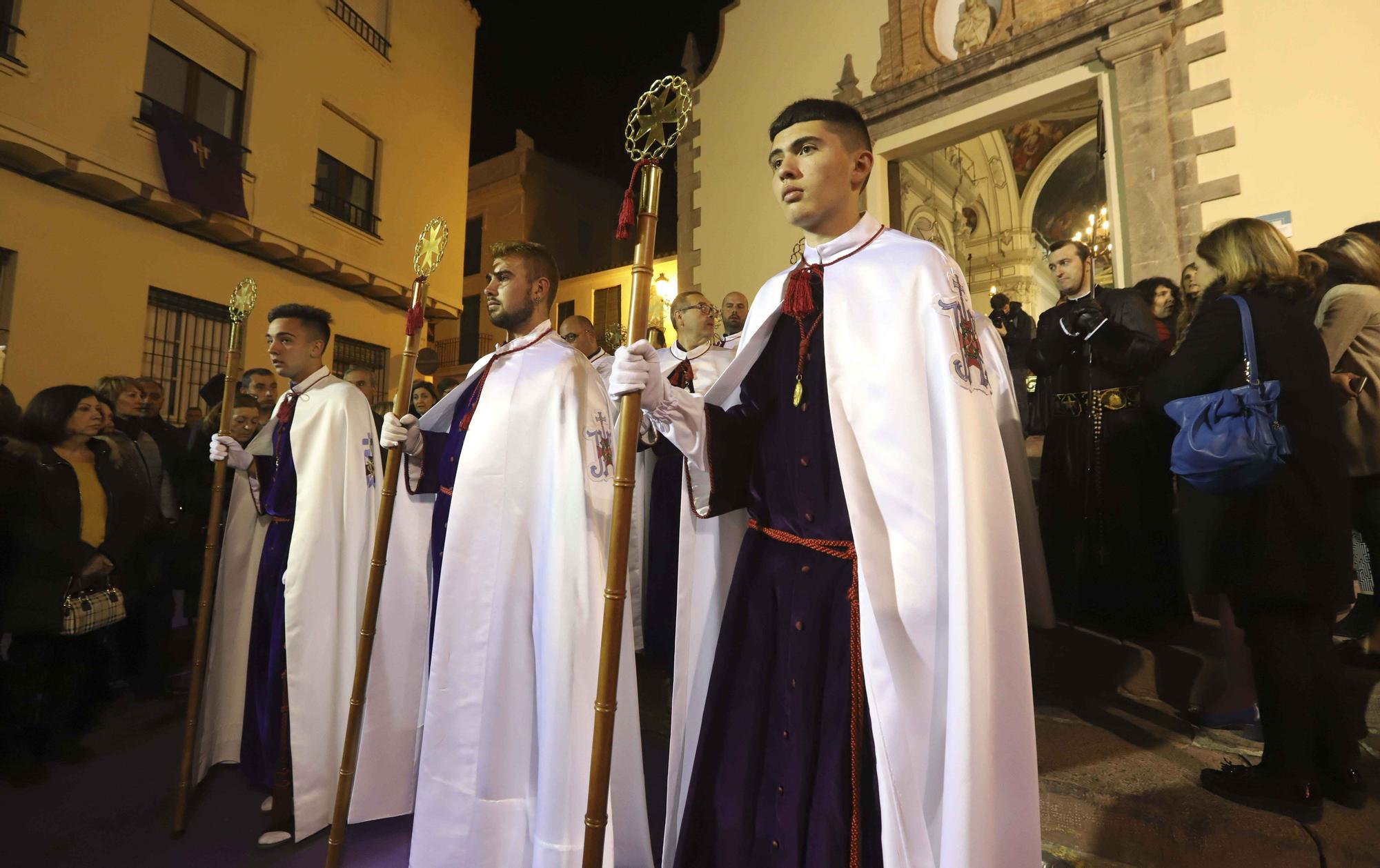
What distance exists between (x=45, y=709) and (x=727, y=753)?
14.1 feet

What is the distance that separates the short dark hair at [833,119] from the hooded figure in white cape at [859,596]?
233 millimetres

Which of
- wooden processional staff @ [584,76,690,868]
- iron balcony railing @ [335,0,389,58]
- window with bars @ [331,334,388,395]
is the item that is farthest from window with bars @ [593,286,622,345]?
wooden processional staff @ [584,76,690,868]

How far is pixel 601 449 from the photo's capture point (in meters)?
2.70

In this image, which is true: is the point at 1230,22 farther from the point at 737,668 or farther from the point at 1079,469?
the point at 737,668

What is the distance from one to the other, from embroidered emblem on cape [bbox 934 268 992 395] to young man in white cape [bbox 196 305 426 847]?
2710mm

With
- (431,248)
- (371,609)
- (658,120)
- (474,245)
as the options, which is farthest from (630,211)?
(474,245)

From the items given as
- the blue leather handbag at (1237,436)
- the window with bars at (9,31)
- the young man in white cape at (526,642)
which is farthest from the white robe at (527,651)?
the window with bars at (9,31)

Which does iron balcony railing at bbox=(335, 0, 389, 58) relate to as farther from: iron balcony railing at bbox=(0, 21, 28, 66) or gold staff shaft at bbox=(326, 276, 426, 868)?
gold staff shaft at bbox=(326, 276, 426, 868)

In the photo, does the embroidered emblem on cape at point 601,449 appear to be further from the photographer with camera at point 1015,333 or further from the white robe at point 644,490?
the photographer with camera at point 1015,333

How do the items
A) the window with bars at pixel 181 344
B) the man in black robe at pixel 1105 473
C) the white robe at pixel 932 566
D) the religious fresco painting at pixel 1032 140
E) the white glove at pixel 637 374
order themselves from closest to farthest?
the white robe at pixel 932 566 → the white glove at pixel 637 374 → the man in black robe at pixel 1105 473 → the window with bars at pixel 181 344 → the religious fresco painting at pixel 1032 140

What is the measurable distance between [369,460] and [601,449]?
144 cm

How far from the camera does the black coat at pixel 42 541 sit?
12.4 ft

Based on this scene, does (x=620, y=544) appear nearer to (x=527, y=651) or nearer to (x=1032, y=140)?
(x=527, y=651)

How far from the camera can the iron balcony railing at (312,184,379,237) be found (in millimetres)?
11660
